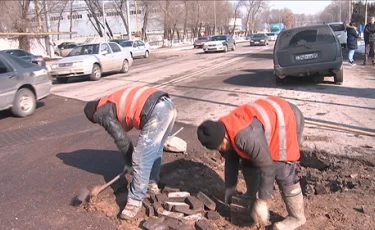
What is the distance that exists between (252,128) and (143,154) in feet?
4.29

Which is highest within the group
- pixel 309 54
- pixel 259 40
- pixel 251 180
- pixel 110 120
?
pixel 259 40

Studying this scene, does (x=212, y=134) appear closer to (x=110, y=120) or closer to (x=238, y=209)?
(x=238, y=209)

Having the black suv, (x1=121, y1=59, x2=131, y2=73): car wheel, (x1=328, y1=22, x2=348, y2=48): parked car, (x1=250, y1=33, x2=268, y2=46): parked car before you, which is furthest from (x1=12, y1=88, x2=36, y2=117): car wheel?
(x1=250, y1=33, x2=268, y2=46): parked car

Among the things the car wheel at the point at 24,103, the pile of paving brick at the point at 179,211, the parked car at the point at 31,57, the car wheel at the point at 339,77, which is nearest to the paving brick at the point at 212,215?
the pile of paving brick at the point at 179,211

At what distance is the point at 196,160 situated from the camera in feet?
18.2

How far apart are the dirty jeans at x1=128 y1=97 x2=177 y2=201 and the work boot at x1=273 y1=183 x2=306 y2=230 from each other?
1.31 m

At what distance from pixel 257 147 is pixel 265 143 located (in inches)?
4.0

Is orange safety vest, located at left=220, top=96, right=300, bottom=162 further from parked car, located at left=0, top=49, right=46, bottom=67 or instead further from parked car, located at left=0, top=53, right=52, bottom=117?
parked car, located at left=0, top=49, right=46, bottom=67

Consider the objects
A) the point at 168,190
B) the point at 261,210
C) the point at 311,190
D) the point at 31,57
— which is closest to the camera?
the point at 261,210

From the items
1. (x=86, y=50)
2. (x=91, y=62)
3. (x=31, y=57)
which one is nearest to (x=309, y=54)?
(x=91, y=62)

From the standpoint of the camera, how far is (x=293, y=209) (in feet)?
11.3

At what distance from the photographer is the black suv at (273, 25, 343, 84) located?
10344 millimetres

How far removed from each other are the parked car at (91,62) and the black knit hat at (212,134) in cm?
1300

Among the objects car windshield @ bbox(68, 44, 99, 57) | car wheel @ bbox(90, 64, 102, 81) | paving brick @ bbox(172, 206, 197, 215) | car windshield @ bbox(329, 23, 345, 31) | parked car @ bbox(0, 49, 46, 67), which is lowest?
paving brick @ bbox(172, 206, 197, 215)
